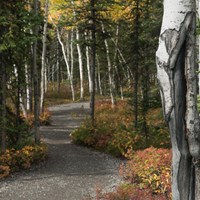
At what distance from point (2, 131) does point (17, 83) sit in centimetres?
219

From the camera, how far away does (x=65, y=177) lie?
36.9ft

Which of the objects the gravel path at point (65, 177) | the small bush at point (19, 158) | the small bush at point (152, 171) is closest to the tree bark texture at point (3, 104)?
the small bush at point (19, 158)

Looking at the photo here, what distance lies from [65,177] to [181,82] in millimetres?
8206

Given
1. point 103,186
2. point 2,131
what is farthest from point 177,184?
point 2,131

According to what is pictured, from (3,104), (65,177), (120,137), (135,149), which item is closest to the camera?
(65,177)

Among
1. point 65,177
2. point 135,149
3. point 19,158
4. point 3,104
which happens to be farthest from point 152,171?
point 3,104

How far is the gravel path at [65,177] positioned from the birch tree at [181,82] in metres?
5.88

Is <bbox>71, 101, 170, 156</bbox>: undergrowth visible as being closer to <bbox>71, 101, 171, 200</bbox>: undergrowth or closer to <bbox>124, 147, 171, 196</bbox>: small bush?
<bbox>71, 101, 171, 200</bbox>: undergrowth

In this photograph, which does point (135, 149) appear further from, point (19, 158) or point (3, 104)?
point (3, 104)

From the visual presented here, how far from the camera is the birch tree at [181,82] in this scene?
383cm

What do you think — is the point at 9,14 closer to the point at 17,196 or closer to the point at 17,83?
the point at 17,83

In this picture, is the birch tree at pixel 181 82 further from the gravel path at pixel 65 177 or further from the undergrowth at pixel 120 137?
the undergrowth at pixel 120 137

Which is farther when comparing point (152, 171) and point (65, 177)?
point (65, 177)

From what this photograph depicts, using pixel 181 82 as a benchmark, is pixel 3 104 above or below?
below
